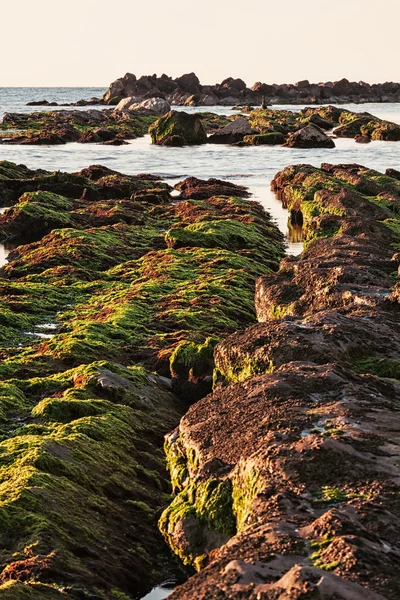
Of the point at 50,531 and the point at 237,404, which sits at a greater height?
the point at 237,404

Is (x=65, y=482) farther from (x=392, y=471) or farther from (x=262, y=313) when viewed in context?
(x=262, y=313)

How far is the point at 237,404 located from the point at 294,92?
137 m

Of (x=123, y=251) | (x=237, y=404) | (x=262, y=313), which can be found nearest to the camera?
(x=237, y=404)

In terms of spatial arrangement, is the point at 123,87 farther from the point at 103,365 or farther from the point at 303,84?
the point at 103,365

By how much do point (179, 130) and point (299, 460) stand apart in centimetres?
4908

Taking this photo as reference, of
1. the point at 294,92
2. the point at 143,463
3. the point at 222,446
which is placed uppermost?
the point at 294,92

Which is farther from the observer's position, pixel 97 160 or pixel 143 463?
pixel 97 160

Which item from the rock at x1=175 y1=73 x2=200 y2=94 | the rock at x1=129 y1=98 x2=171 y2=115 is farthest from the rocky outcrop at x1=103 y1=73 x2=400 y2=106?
the rock at x1=129 y1=98 x2=171 y2=115

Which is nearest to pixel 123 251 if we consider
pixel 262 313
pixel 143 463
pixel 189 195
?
pixel 262 313

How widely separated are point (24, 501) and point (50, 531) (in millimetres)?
416

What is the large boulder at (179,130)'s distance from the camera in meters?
52.9

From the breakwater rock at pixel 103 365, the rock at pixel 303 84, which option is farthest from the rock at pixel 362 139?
the rock at pixel 303 84

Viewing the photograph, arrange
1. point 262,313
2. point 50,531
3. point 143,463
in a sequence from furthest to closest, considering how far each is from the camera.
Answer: point 262,313 → point 143,463 → point 50,531

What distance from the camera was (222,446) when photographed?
6578 millimetres
